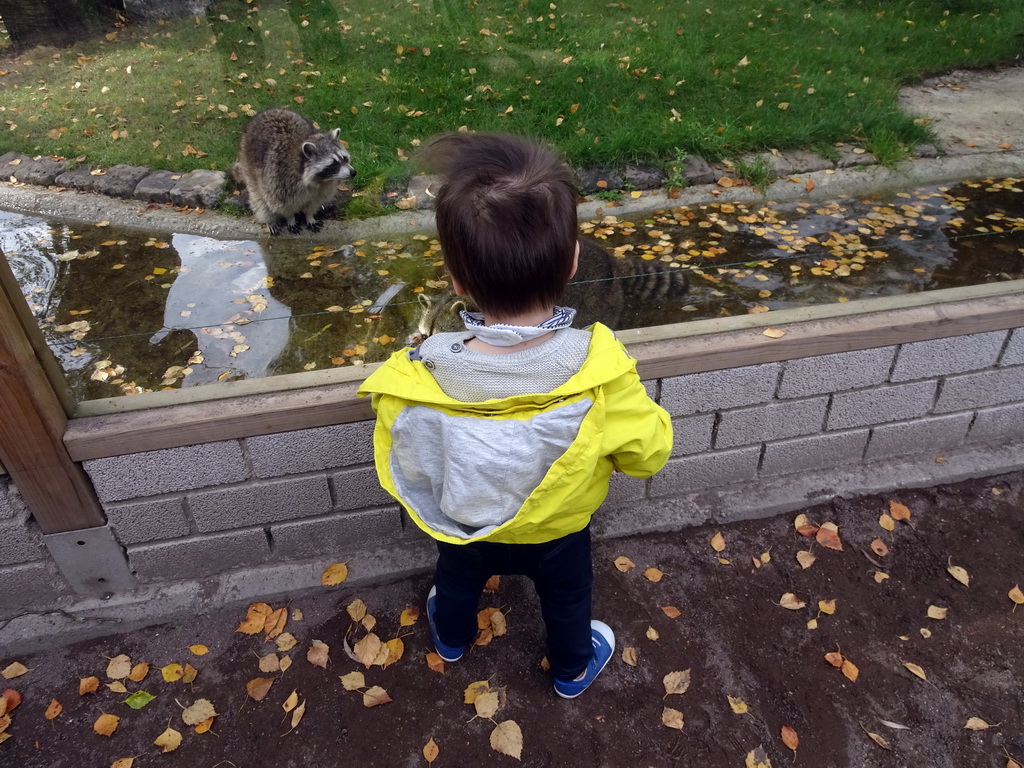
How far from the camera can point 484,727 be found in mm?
1979

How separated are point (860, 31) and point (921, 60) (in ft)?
2.40

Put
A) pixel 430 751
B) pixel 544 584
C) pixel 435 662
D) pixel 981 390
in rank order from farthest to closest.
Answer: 1. pixel 981 390
2. pixel 435 662
3. pixel 430 751
4. pixel 544 584

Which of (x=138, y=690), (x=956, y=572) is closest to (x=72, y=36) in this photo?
(x=138, y=690)

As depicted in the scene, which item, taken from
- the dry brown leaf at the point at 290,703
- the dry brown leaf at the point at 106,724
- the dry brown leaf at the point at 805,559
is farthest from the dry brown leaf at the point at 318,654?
the dry brown leaf at the point at 805,559

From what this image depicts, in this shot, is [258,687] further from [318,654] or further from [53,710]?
[53,710]

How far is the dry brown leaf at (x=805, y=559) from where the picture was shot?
96.3 inches

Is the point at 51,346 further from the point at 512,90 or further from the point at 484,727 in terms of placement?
the point at 512,90

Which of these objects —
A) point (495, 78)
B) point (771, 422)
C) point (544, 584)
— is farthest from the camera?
point (495, 78)

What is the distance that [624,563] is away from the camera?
8.07 ft

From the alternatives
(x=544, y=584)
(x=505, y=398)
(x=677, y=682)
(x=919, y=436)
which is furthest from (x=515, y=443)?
(x=919, y=436)

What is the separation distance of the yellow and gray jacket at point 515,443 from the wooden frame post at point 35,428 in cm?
102

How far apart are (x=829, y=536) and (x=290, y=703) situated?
2.02 meters

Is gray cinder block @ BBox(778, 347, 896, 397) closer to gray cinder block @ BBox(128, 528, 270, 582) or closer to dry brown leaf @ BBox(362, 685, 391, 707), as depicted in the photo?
dry brown leaf @ BBox(362, 685, 391, 707)

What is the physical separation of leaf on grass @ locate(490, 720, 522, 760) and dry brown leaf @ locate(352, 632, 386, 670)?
1.52 feet
